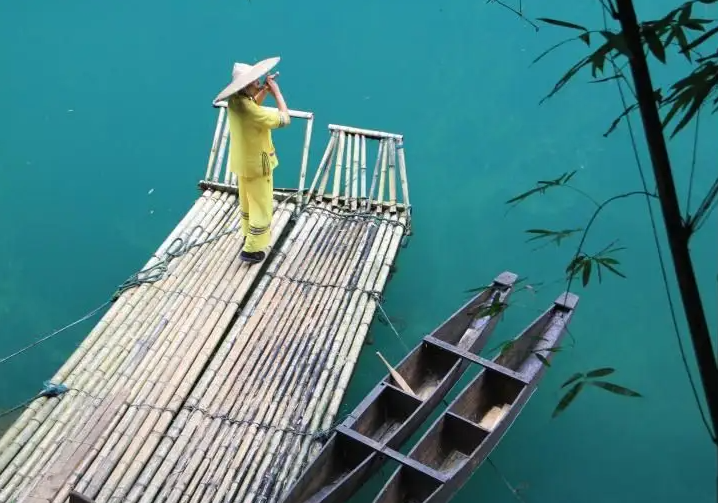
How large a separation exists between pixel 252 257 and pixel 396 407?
1.12m

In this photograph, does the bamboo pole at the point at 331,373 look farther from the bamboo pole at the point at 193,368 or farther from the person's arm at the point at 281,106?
the person's arm at the point at 281,106

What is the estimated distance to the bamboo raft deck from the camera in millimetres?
3367

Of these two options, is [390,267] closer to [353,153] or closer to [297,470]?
[353,153]

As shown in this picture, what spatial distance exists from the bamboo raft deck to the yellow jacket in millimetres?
525

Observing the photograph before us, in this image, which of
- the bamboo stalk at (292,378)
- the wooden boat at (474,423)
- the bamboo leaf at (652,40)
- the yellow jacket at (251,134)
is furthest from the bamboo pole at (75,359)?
the bamboo leaf at (652,40)

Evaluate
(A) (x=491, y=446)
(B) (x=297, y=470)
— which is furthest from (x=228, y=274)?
(A) (x=491, y=446)

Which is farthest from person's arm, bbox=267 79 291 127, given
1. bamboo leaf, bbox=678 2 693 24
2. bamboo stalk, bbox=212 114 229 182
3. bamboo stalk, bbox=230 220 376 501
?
bamboo leaf, bbox=678 2 693 24

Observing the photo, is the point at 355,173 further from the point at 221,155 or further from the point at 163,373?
the point at 163,373

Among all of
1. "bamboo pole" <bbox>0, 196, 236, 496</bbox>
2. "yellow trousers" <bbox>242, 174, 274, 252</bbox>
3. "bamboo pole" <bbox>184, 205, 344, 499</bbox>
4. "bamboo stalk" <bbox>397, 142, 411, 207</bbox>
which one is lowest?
"bamboo pole" <bbox>0, 196, 236, 496</bbox>

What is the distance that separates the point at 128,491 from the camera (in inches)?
130

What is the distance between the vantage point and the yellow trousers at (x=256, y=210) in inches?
162

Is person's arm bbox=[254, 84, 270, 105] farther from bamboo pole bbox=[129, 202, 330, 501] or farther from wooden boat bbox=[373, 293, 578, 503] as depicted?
wooden boat bbox=[373, 293, 578, 503]


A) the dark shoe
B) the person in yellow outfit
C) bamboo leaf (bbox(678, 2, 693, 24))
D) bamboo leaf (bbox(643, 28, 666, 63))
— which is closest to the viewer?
bamboo leaf (bbox(643, 28, 666, 63))

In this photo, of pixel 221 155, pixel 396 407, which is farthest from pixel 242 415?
pixel 221 155
